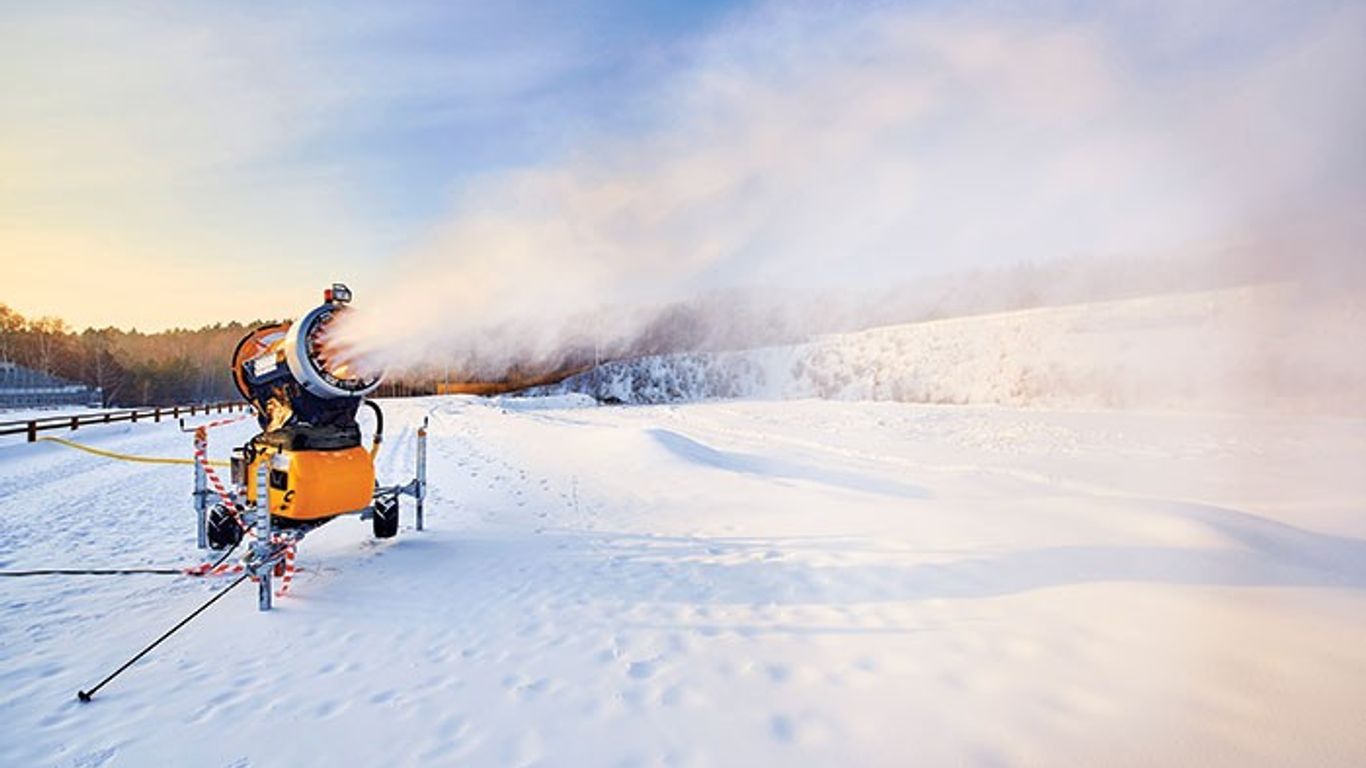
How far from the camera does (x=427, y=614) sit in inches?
181

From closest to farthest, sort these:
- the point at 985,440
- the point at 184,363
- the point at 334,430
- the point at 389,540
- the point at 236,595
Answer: the point at 236,595, the point at 334,430, the point at 389,540, the point at 985,440, the point at 184,363

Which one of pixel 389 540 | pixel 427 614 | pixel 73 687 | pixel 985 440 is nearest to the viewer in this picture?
pixel 73 687

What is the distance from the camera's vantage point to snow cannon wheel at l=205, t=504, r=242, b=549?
6.20 meters

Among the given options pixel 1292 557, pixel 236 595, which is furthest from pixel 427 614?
pixel 1292 557

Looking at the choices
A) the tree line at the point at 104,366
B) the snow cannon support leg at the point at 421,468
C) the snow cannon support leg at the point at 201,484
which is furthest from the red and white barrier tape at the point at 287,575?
the tree line at the point at 104,366

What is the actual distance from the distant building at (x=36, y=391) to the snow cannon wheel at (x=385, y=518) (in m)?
64.7

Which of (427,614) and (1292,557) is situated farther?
(1292,557)

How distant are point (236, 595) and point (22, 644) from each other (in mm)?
1215

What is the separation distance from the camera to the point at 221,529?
625cm

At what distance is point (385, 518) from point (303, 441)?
176cm

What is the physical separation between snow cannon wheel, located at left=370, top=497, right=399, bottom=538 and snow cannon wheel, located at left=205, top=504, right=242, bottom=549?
1.37 meters

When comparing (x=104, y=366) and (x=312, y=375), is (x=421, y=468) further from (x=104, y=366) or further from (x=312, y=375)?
(x=104, y=366)

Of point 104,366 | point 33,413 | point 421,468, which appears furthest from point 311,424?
point 104,366

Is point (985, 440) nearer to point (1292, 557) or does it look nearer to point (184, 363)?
point (1292, 557)
